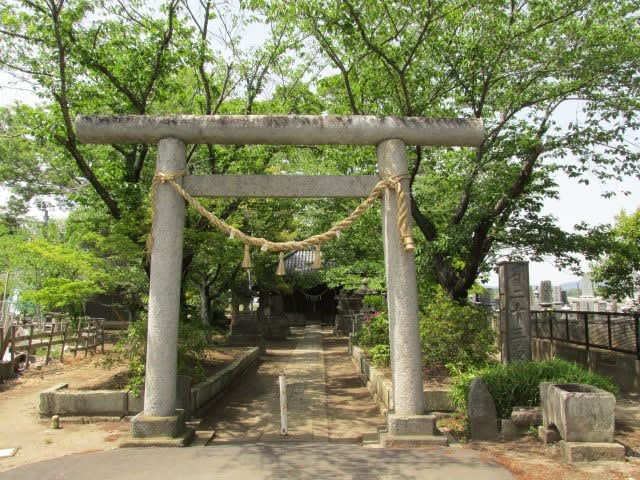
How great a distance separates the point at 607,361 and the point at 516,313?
4.04m

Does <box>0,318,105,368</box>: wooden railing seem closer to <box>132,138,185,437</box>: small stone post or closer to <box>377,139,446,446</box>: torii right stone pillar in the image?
<box>132,138,185,437</box>: small stone post

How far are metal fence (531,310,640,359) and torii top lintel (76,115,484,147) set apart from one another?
6.77m

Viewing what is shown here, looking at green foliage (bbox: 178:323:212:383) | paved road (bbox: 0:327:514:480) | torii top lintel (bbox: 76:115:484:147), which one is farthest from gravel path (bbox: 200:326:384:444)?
torii top lintel (bbox: 76:115:484:147)

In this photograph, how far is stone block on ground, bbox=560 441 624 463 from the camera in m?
5.30

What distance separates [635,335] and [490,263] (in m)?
3.54

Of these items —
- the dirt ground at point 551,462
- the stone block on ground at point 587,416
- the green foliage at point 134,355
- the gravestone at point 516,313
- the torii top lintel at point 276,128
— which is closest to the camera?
the dirt ground at point 551,462

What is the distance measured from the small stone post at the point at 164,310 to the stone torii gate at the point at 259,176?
0.01 m

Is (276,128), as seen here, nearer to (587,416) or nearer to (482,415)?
(482,415)

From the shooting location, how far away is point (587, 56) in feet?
31.8

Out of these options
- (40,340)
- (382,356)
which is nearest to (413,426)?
(382,356)

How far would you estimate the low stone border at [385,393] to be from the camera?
8289 mm

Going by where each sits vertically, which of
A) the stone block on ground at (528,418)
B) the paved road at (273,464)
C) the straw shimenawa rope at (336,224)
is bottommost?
the paved road at (273,464)

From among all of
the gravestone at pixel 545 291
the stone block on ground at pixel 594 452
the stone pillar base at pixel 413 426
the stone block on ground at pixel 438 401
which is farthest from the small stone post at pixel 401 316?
the gravestone at pixel 545 291

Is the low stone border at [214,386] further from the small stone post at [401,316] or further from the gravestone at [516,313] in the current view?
the gravestone at [516,313]
